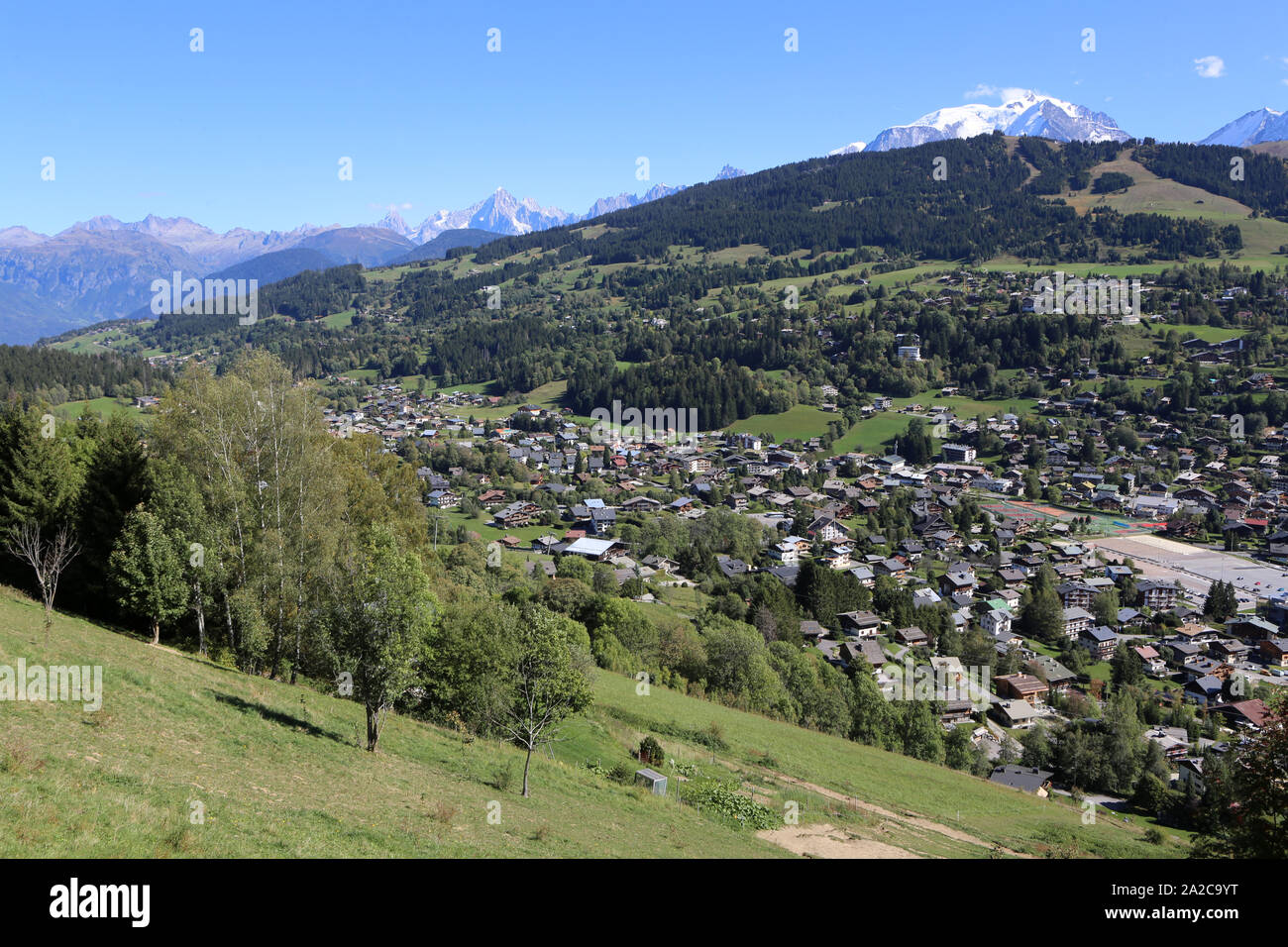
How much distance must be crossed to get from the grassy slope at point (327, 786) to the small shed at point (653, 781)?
1.04m

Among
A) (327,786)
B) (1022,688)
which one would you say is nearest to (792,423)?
(1022,688)

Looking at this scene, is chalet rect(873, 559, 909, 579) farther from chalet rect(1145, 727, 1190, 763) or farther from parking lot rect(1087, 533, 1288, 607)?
chalet rect(1145, 727, 1190, 763)

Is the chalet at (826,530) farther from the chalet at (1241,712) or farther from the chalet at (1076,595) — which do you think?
the chalet at (1241,712)

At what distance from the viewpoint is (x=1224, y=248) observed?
607ft

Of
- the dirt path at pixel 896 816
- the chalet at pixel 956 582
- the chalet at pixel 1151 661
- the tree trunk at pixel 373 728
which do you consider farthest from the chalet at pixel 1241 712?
Result: the tree trunk at pixel 373 728

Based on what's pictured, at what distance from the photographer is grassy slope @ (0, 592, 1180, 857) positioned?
9.84m

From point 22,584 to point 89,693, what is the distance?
15.1 m

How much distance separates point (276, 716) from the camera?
709 inches

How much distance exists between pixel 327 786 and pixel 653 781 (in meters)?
10.9

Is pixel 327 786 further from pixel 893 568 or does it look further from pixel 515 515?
pixel 515 515

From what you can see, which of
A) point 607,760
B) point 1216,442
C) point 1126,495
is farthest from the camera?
point 1216,442

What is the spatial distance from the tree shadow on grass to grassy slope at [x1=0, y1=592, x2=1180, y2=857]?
8 cm
